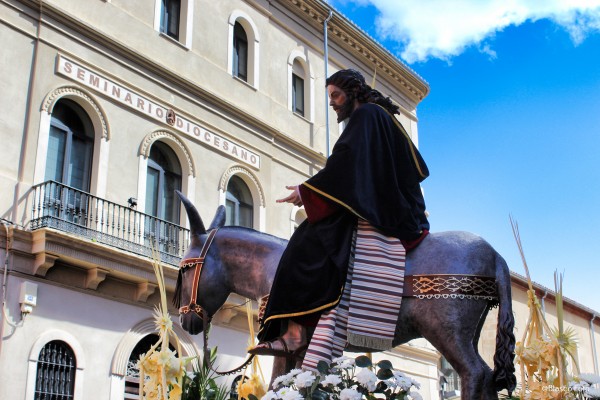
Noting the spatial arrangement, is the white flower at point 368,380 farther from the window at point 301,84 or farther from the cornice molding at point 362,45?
the cornice molding at point 362,45

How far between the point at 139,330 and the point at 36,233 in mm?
3021

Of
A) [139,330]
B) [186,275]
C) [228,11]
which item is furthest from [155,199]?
[186,275]

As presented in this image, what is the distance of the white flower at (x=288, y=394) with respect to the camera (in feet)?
11.9

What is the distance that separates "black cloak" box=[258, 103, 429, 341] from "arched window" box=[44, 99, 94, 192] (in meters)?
11.8

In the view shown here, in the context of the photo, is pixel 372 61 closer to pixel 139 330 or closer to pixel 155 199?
pixel 155 199

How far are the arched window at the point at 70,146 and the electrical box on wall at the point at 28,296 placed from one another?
2170mm

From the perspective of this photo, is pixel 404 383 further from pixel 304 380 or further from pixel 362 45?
pixel 362 45

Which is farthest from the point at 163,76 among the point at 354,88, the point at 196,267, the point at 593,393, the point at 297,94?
the point at 593,393

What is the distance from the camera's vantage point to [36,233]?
14336 mm

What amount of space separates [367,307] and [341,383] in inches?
20.4

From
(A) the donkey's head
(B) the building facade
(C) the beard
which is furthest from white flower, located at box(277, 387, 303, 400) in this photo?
(B) the building facade

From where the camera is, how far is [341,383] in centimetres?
383

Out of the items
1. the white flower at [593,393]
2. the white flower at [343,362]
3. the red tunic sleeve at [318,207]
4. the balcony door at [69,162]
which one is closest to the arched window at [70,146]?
the balcony door at [69,162]

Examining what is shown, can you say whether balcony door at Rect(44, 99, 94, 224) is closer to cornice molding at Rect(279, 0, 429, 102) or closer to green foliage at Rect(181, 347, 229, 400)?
cornice molding at Rect(279, 0, 429, 102)
